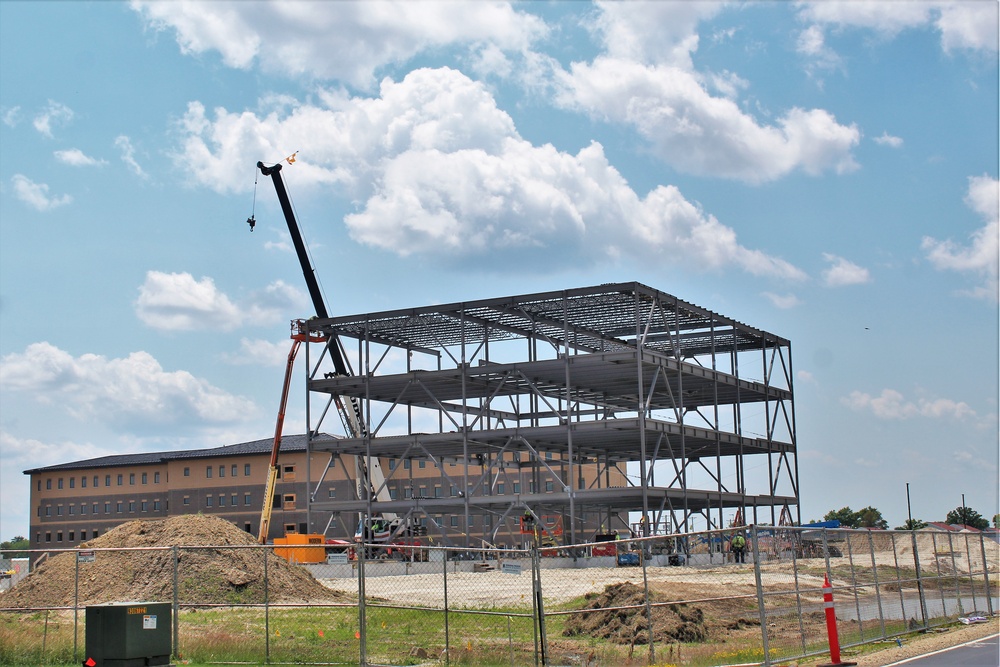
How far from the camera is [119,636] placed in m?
18.2

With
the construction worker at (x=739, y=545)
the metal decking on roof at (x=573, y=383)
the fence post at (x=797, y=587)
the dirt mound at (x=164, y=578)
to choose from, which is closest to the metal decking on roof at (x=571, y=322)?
the metal decking on roof at (x=573, y=383)

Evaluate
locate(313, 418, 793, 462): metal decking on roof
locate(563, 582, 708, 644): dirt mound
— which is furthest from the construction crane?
locate(563, 582, 708, 644): dirt mound

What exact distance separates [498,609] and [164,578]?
10279 millimetres

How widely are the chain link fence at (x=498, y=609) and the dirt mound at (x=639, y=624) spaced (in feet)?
0.16

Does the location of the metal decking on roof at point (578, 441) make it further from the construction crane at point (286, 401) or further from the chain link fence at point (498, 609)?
the chain link fence at point (498, 609)

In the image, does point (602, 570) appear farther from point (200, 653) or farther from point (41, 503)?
point (41, 503)

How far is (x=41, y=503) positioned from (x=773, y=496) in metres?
81.9

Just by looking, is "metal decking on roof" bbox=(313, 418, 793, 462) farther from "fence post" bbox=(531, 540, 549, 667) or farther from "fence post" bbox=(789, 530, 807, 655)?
"fence post" bbox=(531, 540, 549, 667)

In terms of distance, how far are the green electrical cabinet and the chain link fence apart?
2447 millimetres

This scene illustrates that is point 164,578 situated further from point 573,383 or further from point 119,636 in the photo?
point 573,383

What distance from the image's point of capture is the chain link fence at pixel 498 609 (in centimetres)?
2050

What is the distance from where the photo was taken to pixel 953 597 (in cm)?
2827

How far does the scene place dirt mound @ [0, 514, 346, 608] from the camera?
32969mm

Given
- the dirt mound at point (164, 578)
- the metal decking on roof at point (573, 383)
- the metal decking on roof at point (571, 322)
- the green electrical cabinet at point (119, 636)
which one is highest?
the metal decking on roof at point (571, 322)
